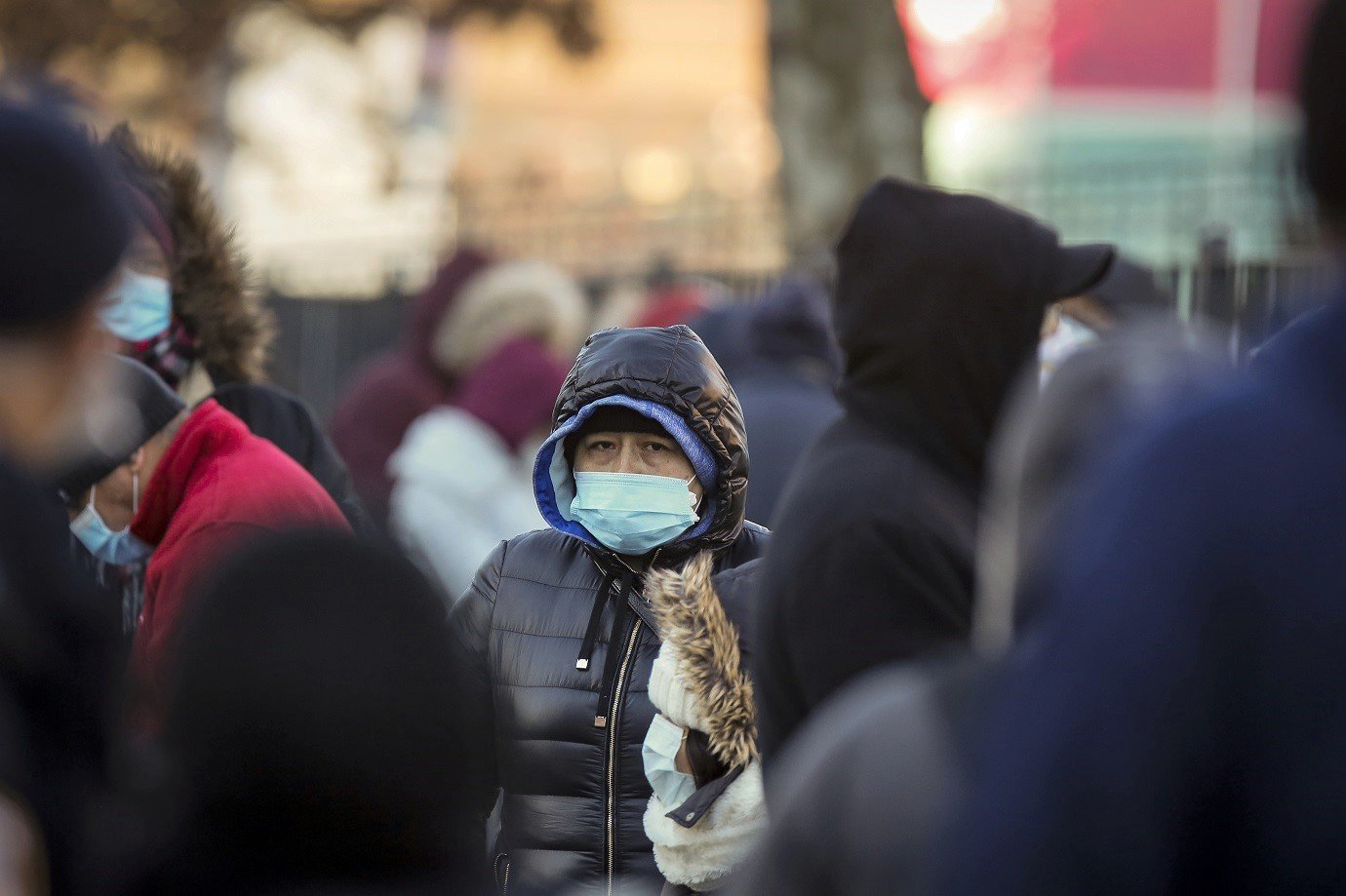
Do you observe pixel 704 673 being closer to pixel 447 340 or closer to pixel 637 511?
pixel 637 511

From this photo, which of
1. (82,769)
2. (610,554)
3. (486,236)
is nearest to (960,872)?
(82,769)

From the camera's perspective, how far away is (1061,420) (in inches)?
63.7

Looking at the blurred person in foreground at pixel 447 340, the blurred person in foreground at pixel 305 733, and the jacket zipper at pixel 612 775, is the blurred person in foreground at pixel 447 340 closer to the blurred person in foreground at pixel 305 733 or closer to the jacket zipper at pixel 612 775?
the jacket zipper at pixel 612 775

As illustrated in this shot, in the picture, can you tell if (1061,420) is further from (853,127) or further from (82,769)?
(853,127)

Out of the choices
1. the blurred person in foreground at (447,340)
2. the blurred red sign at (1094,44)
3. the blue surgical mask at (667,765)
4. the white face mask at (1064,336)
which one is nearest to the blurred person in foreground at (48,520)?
the blue surgical mask at (667,765)

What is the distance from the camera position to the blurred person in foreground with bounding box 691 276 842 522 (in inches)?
211

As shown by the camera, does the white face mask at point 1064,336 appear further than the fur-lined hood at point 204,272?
No

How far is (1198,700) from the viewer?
1297 mm

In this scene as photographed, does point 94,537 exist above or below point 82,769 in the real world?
below

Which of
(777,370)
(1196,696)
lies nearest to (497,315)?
(777,370)

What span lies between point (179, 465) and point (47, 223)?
5.87ft

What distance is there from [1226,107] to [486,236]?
8.79 meters

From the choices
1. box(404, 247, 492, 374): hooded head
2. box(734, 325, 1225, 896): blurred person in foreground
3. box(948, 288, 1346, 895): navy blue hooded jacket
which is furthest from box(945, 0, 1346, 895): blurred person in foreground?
box(404, 247, 492, 374): hooded head

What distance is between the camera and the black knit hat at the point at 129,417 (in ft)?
11.2
